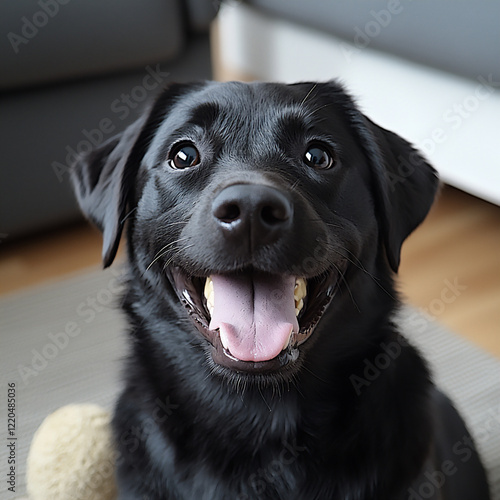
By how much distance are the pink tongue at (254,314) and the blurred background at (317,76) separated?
117 centimetres

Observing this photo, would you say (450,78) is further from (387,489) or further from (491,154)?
(387,489)

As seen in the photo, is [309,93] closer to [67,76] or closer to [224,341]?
[224,341]

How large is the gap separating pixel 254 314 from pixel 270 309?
28 mm

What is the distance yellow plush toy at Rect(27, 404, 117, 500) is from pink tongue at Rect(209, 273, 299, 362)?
406 millimetres

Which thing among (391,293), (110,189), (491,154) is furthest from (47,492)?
(491,154)

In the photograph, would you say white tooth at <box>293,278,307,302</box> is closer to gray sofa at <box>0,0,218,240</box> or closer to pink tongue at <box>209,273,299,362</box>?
pink tongue at <box>209,273,299,362</box>

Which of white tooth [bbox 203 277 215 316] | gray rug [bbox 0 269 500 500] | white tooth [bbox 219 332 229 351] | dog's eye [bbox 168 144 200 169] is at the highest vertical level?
dog's eye [bbox 168 144 200 169]

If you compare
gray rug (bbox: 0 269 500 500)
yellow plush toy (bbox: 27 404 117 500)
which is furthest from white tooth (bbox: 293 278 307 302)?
gray rug (bbox: 0 269 500 500)

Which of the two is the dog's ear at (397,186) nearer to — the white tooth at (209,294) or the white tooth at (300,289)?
the white tooth at (300,289)

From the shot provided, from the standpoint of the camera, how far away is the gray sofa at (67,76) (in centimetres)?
222

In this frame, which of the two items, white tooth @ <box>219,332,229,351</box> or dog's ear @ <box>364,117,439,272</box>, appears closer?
white tooth @ <box>219,332,229,351</box>

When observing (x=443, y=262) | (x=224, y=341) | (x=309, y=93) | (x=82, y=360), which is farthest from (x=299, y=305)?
(x=443, y=262)

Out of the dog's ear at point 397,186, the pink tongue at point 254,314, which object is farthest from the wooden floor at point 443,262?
the pink tongue at point 254,314

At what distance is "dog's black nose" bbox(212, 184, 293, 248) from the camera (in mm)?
972
